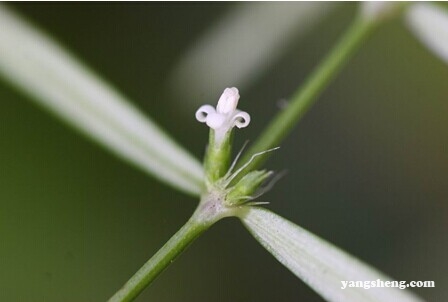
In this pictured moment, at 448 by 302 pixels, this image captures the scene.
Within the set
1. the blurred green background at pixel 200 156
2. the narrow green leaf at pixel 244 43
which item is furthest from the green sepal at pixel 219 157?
the narrow green leaf at pixel 244 43

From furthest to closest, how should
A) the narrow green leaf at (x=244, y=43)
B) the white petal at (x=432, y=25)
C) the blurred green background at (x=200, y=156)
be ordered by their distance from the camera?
the narrow green leaf at (x=244, y=43), the blurred green background at (x=200, y=156), the white petal at (x=432, y=25)

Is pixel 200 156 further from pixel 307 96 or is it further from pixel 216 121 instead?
pixel 216 121

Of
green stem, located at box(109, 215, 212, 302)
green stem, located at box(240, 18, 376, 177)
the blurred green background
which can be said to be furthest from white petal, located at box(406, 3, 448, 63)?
green stem, located at box(109, 215, 212, 302)

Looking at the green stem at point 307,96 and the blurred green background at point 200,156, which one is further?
the blurred green background at point 200,156

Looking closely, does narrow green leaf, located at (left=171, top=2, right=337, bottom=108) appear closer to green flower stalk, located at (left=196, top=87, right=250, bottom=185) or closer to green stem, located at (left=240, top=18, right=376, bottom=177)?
green stem, located at (left=240, top=18, right=376, bottom=177)

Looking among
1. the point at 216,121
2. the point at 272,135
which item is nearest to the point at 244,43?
the point at 272,135

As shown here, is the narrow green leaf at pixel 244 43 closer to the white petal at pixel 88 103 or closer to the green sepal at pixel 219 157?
the white petal at pixel 88 103

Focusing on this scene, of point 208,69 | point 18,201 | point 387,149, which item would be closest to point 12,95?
point 18,201
